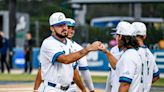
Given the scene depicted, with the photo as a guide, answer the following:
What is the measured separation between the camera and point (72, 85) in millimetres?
8625

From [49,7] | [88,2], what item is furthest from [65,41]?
[49,7]

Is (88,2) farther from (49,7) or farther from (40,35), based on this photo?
(49,7)

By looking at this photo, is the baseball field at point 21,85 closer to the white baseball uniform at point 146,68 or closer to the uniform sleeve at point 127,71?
the white baseball uniform at point 146,68

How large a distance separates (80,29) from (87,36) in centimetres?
52

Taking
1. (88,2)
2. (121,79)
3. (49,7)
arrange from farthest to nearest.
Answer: (49,7)
(88,2)
(121,79)

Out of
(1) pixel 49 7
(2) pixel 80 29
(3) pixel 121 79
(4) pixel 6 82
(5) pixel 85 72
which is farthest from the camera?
(1) pixel 49 7

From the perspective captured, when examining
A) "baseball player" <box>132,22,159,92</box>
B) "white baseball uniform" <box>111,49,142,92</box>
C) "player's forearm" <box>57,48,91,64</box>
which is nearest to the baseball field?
"baseball player" <box>132,22,159,92</box>

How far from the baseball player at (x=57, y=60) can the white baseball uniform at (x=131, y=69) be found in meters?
0.94

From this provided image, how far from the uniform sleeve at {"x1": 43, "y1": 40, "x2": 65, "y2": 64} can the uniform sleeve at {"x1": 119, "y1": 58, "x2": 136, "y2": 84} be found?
118 centimetres

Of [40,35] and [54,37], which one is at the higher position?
[54,37]

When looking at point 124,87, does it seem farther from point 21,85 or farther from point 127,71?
point 21,85

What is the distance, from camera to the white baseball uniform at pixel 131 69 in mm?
7332

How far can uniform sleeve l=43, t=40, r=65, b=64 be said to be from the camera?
826 cm

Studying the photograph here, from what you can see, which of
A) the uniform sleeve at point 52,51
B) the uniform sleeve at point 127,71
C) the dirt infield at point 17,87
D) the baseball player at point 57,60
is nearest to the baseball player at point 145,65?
the uniform sleeve at point 127,71
